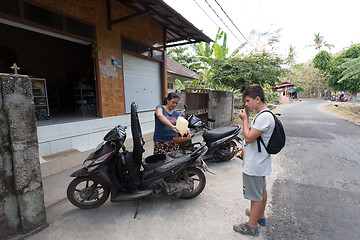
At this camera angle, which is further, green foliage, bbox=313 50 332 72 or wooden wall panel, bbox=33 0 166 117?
green foliage, bbox=313 50 332 72

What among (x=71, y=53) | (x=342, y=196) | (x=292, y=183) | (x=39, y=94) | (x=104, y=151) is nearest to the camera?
(x=104, y=151)

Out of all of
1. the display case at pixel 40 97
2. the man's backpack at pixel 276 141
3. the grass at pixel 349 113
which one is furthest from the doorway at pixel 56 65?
the grass at pixel 349 113

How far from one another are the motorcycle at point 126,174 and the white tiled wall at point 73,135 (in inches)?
67.8

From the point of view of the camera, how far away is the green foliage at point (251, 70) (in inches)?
265

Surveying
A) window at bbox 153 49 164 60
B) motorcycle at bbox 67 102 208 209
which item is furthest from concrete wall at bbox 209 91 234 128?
motorcycle at bbox 67 102 208 209

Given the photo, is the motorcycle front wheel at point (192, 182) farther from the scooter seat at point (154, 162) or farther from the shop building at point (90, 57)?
the shop building at point (90, 57)

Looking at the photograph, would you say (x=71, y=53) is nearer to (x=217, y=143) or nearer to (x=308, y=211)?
(x=217, y=143)

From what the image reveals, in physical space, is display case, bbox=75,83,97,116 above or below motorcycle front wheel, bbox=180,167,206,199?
above

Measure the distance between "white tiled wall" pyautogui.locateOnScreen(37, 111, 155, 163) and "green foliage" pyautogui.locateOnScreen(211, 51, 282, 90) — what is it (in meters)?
4.28

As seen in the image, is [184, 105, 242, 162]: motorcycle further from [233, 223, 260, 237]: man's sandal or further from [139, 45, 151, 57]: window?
[139, 45, 151, 57]: window

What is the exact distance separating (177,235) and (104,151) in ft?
4.49

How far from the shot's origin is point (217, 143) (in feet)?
13.5

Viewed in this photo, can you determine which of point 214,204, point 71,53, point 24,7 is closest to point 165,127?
point 214,204

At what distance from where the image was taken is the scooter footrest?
2.39 m
